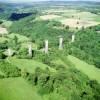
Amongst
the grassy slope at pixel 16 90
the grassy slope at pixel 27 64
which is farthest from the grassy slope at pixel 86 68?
the grassy slope at pixel 16 90

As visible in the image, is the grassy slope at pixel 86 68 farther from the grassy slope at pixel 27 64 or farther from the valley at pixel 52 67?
the grassy slope at pixel 27 64

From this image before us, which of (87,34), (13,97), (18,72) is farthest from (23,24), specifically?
(13,97)

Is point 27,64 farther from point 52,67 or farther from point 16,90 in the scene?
point 16,90

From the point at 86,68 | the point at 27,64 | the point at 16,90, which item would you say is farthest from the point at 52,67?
the point at 16,90

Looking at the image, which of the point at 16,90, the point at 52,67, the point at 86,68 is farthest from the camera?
the point at 86,68

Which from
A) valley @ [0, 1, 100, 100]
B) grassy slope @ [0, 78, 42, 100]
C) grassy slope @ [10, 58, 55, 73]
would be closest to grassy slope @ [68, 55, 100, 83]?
valley @ [0, 1, 100, 100]
